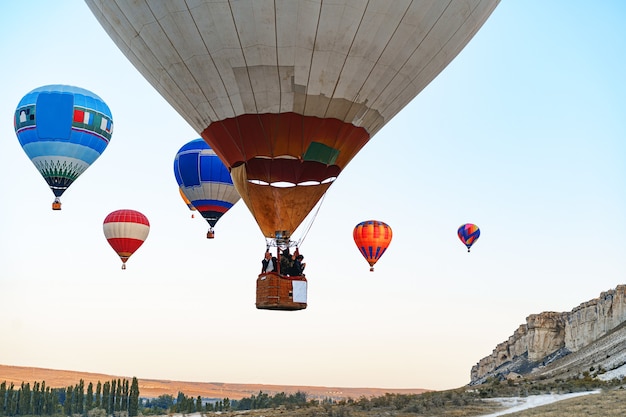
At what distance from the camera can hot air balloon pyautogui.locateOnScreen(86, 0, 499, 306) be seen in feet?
54.9

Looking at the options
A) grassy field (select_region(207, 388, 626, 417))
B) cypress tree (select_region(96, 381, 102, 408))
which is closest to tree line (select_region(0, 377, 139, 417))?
cypress tree (select_region(96, 381, 102, 408))

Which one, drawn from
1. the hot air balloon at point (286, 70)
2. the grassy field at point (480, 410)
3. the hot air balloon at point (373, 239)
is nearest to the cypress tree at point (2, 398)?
the hot air balloon at point (373, 239)

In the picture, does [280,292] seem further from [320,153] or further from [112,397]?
[112,397]

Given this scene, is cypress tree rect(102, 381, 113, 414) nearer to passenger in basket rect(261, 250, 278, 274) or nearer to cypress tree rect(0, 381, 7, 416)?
cypress tree rect(0, 381, 7, 416)

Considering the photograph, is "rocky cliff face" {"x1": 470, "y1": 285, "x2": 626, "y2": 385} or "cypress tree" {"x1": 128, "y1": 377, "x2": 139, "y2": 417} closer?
"cypress tree" {"x1": 128, "y1": 377, "x2": 139, "y2": 417}

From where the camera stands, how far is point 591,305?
8019cm

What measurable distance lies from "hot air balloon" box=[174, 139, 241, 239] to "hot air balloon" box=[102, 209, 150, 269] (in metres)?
7.77

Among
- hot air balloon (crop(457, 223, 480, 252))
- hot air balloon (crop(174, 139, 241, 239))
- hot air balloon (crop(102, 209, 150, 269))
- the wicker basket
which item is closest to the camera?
the wicker basket

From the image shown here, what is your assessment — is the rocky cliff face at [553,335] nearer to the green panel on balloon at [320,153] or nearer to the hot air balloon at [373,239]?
the hot air balloon at [373,239]

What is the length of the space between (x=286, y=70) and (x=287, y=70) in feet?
0.08

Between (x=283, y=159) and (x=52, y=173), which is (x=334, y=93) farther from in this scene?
(x=52, y=173)

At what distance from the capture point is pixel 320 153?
18703mm

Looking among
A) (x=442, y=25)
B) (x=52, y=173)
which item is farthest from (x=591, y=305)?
(x=442, y=25)

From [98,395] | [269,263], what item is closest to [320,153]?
[269,263]
